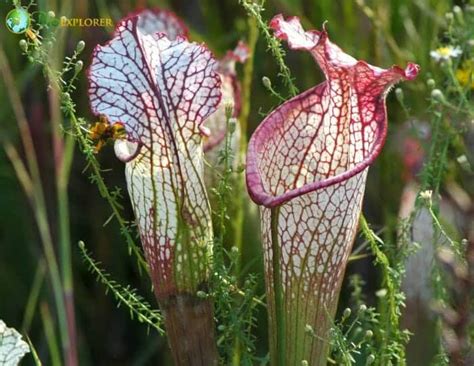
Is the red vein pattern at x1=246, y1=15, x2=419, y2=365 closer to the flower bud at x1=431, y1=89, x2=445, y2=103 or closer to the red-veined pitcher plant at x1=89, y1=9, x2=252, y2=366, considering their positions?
the red-veined pitcher plant at x1=89, y1=9, x2=252, y2=366

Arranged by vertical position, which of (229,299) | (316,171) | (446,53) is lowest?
(229,299)

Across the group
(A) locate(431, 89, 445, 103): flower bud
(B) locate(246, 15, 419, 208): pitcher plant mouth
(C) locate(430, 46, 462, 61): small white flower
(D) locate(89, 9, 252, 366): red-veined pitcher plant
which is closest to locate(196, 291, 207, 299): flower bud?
(D) locate(89, 9, 252, 366): red-veined pitcher plant

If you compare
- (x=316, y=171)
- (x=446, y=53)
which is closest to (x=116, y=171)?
(x=446, y=53)

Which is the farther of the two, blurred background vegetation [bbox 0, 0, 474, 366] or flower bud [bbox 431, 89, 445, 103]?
blurred background vegetation [bbox 0, 0, 474, 366]

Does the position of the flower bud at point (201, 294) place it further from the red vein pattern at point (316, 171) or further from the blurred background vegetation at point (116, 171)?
the blurred background vegetation at point (116, 171)

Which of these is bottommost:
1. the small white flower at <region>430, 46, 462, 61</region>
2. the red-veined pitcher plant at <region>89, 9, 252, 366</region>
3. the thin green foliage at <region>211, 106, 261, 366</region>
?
the thin green foliage at <region>211, 106, 261, 366</region>

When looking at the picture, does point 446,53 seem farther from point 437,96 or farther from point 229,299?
point 229,299

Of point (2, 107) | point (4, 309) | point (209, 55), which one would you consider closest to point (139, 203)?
point (209, 55)
